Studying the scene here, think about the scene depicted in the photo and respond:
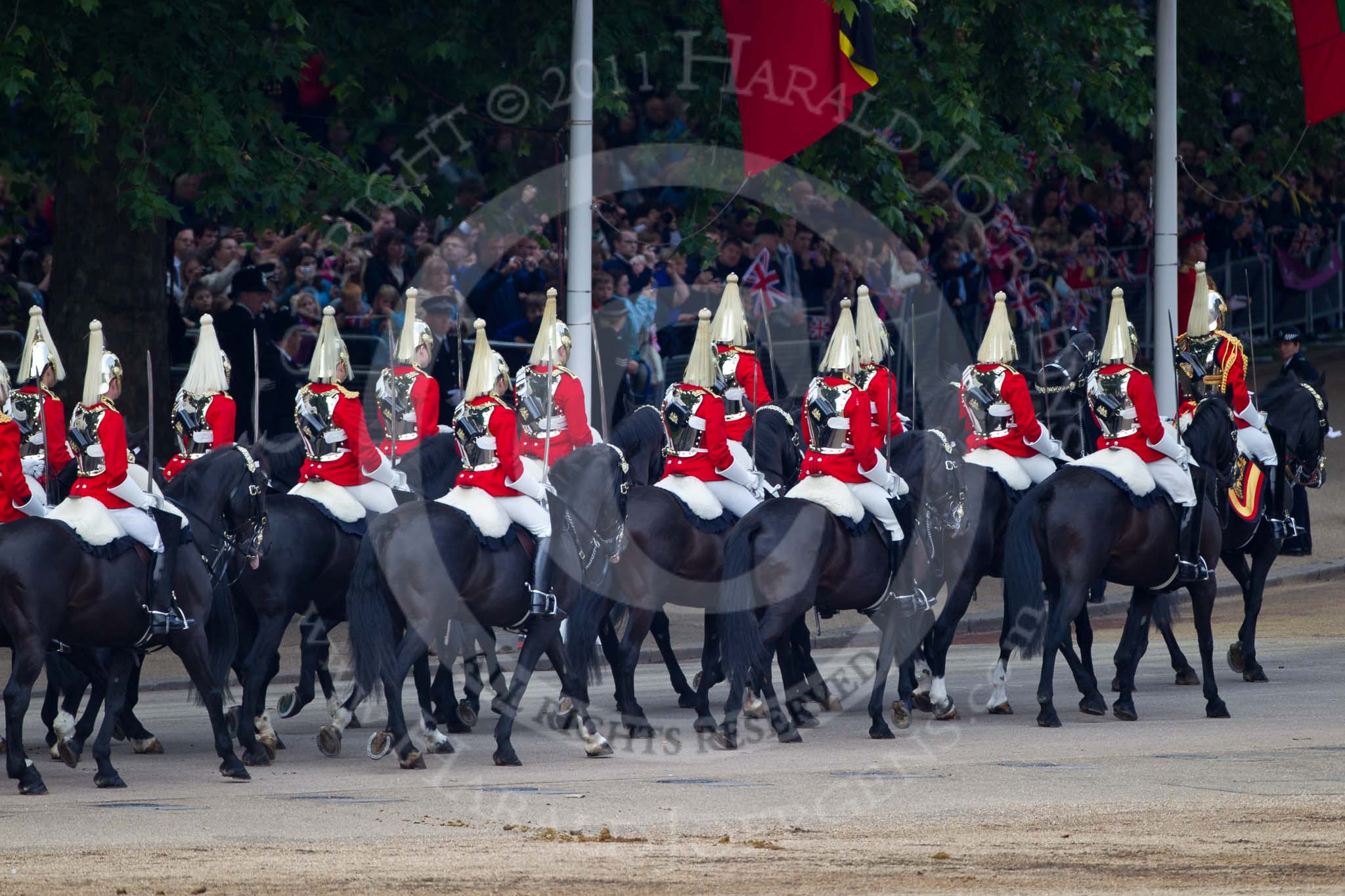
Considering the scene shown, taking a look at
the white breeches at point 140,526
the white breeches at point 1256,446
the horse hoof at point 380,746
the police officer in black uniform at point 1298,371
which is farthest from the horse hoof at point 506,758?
the police officer in black uniform at point 1298,371

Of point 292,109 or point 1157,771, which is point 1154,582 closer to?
point 1157,771

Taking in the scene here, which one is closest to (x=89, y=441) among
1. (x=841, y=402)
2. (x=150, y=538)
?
(x=150, y=538)

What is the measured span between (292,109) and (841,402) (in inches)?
348

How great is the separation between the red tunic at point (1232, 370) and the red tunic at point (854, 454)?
9.96 ft

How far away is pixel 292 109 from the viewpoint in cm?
2092

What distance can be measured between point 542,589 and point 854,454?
7.23 feet

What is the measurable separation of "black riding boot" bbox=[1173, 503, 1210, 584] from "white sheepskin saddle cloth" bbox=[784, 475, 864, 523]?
7.25 ft

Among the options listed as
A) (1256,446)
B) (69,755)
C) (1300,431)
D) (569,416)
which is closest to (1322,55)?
(1300,431)

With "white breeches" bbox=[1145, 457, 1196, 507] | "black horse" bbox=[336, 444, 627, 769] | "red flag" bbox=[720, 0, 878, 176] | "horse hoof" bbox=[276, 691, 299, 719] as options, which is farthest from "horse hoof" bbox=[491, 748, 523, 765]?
"red flag" bbox=[720, 0, 878, 176]

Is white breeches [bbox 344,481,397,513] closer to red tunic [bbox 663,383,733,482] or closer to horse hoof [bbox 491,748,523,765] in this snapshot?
red tunic [bbox 663,383,733,482]

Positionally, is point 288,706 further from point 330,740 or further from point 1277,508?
point 1277,508

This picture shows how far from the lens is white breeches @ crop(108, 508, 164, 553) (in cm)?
1215

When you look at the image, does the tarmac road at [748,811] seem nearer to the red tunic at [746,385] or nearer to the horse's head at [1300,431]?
the red tunic at [746,385]

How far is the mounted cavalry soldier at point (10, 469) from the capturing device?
1173cm
